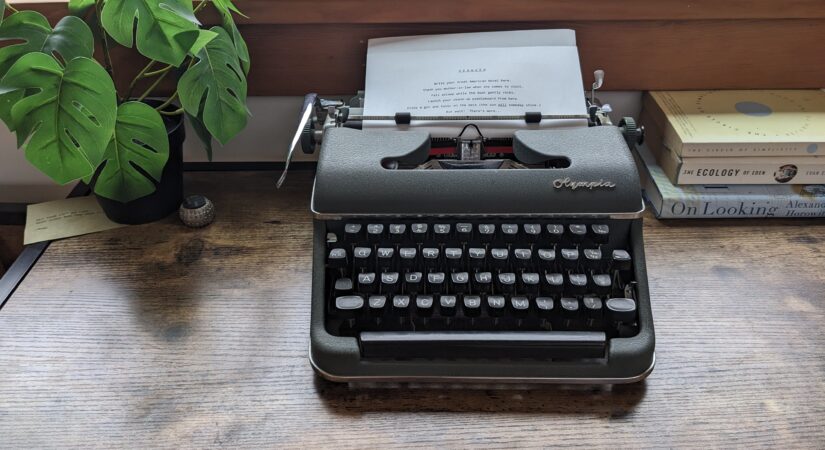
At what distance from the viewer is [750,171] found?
3.38ft

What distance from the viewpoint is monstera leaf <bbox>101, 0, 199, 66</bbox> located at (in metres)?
0.77

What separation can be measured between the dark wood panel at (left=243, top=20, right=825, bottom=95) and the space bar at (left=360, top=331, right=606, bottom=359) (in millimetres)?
554

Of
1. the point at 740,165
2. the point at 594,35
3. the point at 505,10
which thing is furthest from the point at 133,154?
the point at 740,165

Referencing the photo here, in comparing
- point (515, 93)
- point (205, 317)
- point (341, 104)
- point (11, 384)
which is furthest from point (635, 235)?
point (11, 384)

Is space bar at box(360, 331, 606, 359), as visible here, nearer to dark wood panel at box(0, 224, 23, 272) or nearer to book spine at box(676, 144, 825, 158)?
book spine at box(676, 144, 825, 158)

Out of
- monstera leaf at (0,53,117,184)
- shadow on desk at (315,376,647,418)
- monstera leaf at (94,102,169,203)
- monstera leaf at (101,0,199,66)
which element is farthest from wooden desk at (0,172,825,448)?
monstera leaf at (101,0,199,66)

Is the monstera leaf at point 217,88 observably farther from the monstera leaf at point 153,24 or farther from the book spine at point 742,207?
the book spine at point 742,207

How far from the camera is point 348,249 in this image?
32.8 inches

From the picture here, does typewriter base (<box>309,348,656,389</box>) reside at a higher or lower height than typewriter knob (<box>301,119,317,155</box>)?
lower

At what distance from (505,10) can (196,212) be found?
1.98ft

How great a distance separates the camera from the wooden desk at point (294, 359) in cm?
72

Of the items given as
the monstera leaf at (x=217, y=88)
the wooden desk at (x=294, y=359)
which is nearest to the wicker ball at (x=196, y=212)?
the wooden desk at (x=294, y=359)

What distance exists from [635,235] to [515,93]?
0.29 meters

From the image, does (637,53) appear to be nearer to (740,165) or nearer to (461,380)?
(740,165)
